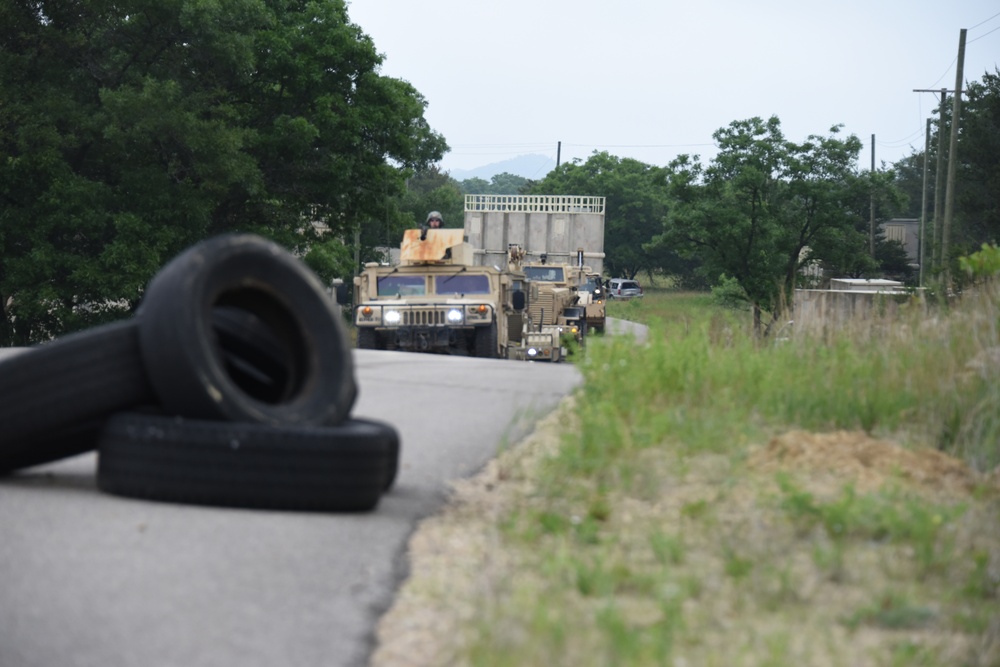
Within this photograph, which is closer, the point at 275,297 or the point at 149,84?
the point at 275,297

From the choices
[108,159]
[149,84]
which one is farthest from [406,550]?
[108,159]

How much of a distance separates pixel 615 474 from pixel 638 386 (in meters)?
3.10

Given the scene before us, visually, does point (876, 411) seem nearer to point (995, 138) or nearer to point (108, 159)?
point (108, 159)

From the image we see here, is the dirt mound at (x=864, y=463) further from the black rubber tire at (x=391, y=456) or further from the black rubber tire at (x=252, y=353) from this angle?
the black rubber tire at (x=252, y=353)

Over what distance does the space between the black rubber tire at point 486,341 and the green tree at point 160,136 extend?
10.9 metres

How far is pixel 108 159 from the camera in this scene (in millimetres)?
33562

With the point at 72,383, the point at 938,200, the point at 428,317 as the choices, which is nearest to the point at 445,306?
the point at 428,317

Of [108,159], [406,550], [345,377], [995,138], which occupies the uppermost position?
[995,138]

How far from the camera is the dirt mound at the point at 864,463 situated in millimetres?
7348

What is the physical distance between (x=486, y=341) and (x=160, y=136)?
41.2 ft

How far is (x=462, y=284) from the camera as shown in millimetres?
24344

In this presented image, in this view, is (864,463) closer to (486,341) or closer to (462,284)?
(486,341)

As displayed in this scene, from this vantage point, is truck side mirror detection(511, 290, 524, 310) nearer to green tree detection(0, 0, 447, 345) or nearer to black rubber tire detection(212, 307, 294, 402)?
green tree detection(0, 0, 447, 345)

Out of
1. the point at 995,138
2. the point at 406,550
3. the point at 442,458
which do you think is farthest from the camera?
the point at 995,138
